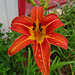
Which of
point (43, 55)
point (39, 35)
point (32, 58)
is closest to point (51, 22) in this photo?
point (39, 35)

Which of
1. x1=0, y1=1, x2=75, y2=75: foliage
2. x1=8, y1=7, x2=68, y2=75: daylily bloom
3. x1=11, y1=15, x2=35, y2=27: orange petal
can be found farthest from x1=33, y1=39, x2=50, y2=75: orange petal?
x1=0, y1=1, x2=75, y2=75: foliage

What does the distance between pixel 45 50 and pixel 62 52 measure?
2.97 ft

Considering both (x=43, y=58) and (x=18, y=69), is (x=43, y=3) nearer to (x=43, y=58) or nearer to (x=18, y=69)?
(x=43, y=58)

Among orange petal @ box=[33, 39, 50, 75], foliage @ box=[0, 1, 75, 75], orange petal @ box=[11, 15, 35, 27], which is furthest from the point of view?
foliage @ box=[0, 1, 75, 75]

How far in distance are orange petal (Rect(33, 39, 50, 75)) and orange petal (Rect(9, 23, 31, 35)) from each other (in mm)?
97

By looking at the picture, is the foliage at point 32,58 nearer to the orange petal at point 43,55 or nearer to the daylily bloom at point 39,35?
the daylily bloom at point 39,35

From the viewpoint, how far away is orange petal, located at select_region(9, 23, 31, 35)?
742mm

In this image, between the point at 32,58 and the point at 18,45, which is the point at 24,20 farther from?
the point at 32,58

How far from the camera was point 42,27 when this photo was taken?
33.8 inches

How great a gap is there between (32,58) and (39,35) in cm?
55

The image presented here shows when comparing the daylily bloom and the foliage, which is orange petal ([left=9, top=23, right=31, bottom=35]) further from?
the foliage

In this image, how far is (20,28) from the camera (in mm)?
763

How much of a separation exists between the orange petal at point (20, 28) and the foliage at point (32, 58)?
0.32 m

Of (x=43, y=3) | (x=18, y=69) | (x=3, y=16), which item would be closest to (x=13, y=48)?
(x=43, y=3)
